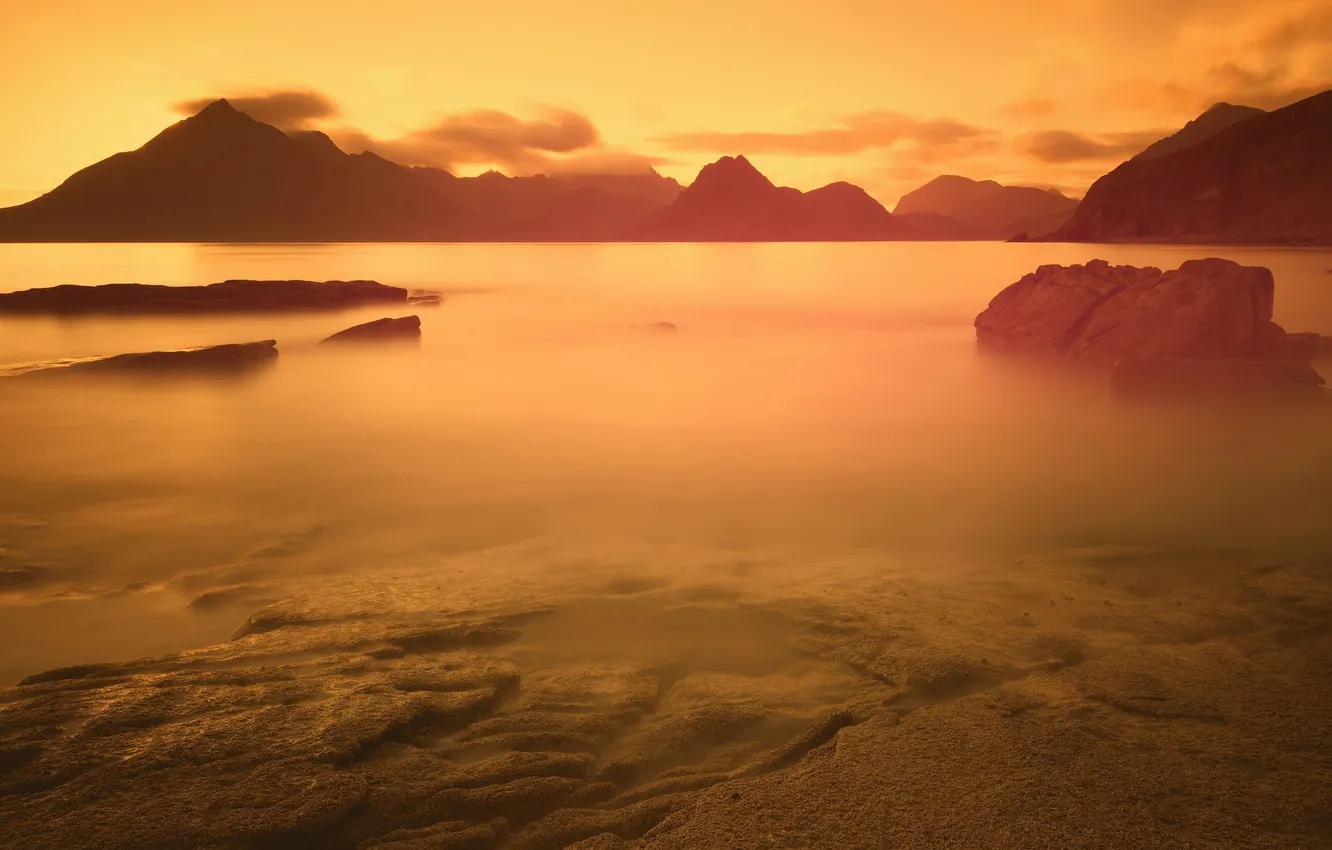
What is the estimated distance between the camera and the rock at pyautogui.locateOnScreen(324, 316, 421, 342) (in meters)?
25.2

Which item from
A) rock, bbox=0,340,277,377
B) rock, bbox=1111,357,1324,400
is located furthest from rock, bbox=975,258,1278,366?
rock, bbox=0,340,277,377

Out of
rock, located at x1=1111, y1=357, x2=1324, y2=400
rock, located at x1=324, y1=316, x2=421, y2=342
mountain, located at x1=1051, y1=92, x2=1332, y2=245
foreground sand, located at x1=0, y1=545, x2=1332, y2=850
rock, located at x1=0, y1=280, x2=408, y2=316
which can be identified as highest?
mountain, located at x1=1051, y1=92, x2=1332, y2=245

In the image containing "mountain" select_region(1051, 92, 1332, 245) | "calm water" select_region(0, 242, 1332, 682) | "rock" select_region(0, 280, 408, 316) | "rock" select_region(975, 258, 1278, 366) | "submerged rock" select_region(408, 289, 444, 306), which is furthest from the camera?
"mountain" select_region(1051, 92, 1332, 245)

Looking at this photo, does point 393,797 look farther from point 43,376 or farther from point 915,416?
point 43,376

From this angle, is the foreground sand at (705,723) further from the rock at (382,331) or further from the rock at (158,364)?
the rock at (382,331)

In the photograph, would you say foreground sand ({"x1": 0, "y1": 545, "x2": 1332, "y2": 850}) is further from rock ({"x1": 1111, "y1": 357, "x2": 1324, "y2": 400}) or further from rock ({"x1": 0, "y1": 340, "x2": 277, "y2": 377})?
rock ({"x1": 0, "y1": 340, "x2": 277, "y2": 377})

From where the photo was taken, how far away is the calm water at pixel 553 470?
807 cm

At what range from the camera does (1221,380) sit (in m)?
16.4

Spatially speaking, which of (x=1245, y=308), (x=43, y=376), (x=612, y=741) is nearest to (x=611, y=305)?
(x=43, y=376)

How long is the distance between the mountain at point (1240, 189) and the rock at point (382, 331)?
176m

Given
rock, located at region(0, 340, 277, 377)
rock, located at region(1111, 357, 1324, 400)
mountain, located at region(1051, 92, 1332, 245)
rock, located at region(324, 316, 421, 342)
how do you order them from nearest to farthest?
rock, located at region(1111, 357, 1324, 400), rock, located at region(0, 340, 277, 377), rock, located at region(324, 316, 421, 342), mountain, located at region(1051, 92, 1332, 245)

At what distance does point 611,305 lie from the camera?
4531 centimetres

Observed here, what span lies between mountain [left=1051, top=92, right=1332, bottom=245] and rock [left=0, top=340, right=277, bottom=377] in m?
183

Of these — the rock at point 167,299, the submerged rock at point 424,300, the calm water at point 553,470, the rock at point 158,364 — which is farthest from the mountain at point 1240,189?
the rock at point 158,364
